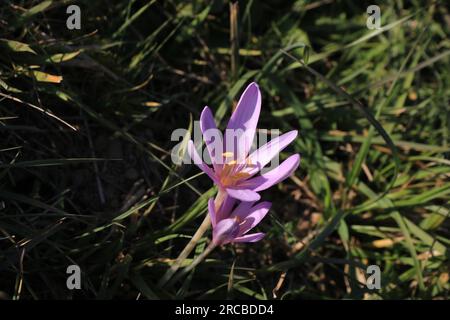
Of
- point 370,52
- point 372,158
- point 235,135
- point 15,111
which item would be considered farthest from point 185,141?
point 370,52

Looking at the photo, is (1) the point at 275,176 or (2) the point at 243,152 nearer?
(1) the point at 275,176

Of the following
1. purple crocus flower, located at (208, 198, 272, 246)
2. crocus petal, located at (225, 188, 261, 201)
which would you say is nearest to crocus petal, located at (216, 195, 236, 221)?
purple crocus flower, located at (208, 198, 272, 246)

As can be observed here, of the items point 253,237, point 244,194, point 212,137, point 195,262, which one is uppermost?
point 212,137

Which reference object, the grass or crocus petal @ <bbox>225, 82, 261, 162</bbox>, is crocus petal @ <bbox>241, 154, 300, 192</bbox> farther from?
the grass

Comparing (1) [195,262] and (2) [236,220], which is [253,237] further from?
(1) [195,262]

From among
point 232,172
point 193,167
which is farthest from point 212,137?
point 193,167

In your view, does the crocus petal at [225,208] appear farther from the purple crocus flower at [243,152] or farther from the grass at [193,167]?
the grass at [193,167]

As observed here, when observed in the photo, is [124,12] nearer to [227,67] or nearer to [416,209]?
[227,67]
